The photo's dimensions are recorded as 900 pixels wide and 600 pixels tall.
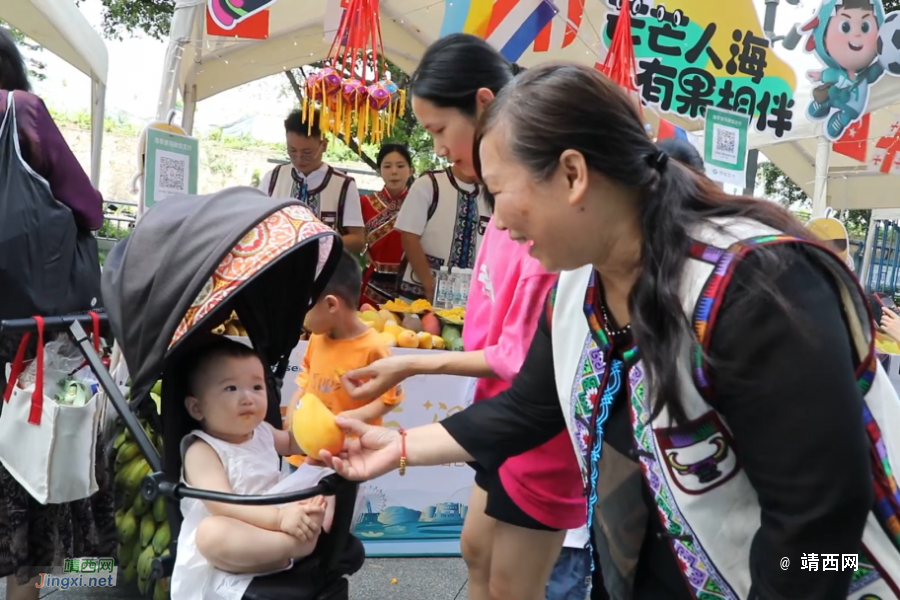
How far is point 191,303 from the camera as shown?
1.92 metres

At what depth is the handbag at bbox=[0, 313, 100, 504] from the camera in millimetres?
2707

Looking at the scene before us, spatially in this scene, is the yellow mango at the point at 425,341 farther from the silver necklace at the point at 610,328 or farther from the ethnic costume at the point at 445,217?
the silver necklace at the point at 610,328

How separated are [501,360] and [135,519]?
6.83ft

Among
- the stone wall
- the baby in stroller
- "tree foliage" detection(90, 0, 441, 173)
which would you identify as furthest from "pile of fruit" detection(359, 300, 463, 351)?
the stone wall

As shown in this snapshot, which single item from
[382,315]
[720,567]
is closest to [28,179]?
[382,315]

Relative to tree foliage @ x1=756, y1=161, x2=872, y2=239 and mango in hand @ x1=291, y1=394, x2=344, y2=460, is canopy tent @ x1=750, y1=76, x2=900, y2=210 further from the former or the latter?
tree foliage @ x1=756, y1=161, x2=872, y2=239

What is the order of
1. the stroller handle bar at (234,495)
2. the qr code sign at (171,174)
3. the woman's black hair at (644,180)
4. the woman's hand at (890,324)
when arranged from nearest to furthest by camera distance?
the woman's black hair at (644,180) < the stroller handle bar at (234,495) < the qr code sign at (171,174) < the woman's hand at (890,324)

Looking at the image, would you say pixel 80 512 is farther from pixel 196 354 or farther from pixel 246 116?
pixel 246 116

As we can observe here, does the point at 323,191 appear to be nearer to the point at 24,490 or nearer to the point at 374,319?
the point at 374,319

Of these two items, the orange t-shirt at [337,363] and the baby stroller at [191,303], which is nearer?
the baby stroller at [191,303]

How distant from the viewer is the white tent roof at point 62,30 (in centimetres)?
431

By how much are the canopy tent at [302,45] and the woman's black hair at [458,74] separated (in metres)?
3.05

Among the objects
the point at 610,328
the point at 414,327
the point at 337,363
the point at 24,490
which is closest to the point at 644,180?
the point at 610,328

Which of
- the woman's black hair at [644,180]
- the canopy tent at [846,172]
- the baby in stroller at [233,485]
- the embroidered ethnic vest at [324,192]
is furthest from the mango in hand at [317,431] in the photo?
the canopy tent at [846,172]
